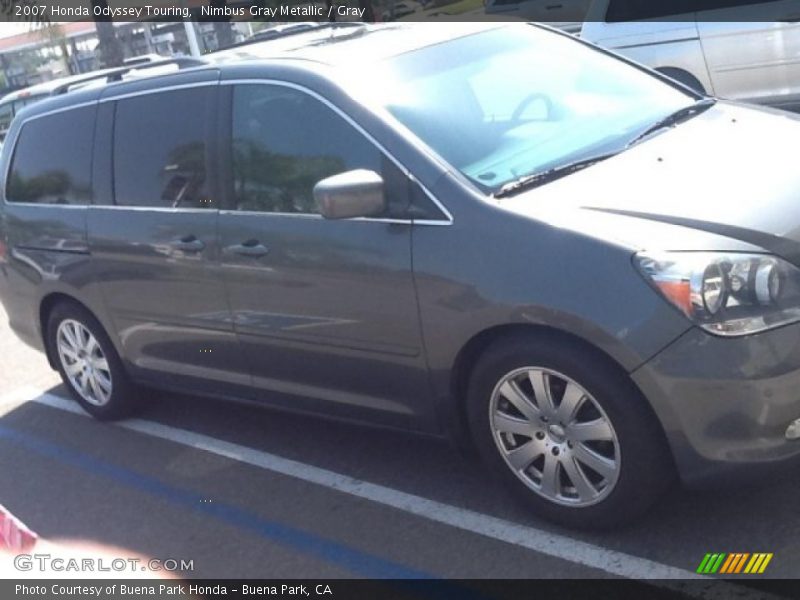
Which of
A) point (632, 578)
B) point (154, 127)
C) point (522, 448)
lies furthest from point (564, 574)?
point (154, 127)

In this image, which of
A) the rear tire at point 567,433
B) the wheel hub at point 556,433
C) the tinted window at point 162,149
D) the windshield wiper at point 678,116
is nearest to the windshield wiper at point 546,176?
the windshield wiper at point 678,116

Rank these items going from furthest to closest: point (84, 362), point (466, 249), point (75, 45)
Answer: point (75, 45), point (84, 362), point (466, 249)

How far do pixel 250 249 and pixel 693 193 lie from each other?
1.89 m

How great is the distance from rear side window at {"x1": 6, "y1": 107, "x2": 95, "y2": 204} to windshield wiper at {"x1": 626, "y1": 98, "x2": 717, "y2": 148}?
295 cm

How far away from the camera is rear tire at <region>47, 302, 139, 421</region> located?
600 cm

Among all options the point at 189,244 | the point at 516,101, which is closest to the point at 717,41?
the point at 516,101

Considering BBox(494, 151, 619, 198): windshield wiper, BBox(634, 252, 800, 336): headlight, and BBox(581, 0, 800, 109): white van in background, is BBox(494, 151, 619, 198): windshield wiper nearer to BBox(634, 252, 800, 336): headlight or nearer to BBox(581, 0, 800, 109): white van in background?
BBox(634, 252, 800, 336): headlight

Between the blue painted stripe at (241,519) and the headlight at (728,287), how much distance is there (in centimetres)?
136

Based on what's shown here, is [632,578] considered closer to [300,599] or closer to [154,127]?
[300,599]

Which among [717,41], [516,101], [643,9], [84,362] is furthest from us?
[643,9]

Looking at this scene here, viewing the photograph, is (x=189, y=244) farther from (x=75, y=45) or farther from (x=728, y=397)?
(x=75, y=45)

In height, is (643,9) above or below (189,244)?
below

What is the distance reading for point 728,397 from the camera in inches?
135

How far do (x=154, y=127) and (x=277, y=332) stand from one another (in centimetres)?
138
